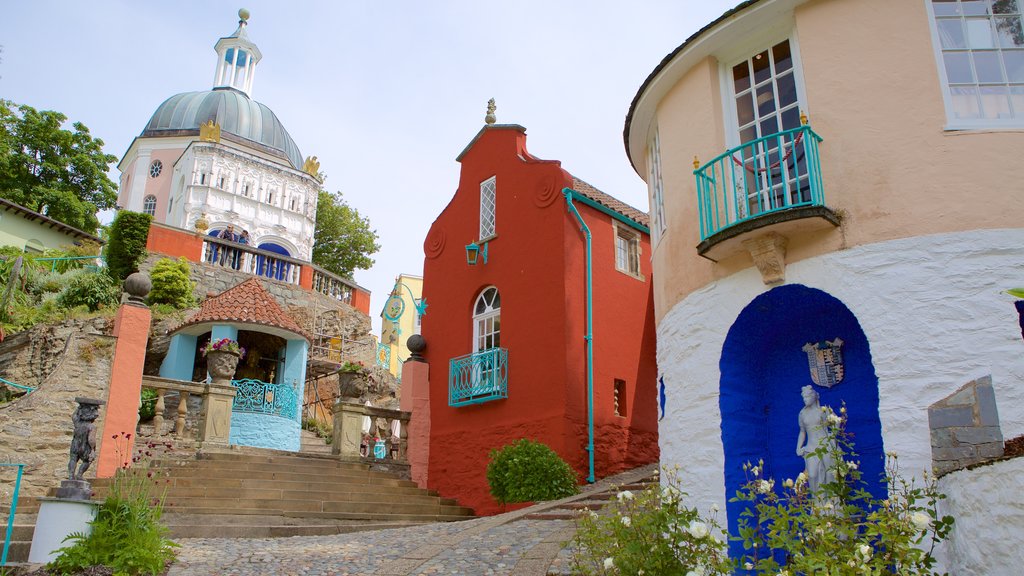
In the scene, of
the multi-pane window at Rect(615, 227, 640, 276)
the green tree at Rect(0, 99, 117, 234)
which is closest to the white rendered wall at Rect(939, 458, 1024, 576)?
the multi-pane window at Rect(615, 227, 640, 276)

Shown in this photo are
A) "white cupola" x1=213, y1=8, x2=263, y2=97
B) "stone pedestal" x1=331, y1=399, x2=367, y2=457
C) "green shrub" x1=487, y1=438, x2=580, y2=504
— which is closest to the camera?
"green shrub" x1=487, y1=438, x2=580, y2=504

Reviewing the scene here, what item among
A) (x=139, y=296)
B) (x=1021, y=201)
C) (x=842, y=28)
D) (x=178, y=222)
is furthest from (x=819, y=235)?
(x=178, y=222)

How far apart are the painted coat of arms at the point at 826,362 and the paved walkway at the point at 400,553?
3026 mm

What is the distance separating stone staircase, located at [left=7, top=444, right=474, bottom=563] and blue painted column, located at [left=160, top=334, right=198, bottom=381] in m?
5.21

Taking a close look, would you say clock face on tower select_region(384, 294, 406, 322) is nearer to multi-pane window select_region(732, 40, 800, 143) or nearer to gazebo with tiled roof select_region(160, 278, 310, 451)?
gazebo with tiled roof select_region(160, 278, 310, 451)

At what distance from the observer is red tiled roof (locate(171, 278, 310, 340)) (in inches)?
704

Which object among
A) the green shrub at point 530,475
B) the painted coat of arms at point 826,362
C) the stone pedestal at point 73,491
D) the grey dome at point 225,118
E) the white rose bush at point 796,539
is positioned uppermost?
the grey dome at point 225,118

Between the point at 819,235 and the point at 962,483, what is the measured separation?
268 cm

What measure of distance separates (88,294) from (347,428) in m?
10.3

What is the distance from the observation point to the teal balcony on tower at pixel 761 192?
7.49 metres

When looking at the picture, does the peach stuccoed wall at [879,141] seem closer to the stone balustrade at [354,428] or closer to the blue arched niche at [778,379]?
the blue arched niche at [778,379]

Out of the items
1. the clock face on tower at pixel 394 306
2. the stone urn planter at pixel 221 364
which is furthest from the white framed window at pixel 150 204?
the stone urn planter at pixel 221 364

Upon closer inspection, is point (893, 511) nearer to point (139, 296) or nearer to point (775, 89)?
point (775, 89)

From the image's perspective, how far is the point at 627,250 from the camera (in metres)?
16.0
